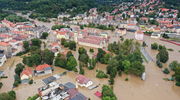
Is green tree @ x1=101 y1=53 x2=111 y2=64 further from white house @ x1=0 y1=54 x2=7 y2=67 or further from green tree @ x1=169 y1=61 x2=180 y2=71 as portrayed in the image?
white house @ x1=0 y1=54 x2=7 y2=67

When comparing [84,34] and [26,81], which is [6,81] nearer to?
[26,81]

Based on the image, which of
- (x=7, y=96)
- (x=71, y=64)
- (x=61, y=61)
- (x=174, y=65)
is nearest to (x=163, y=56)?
(x=174, y=65)

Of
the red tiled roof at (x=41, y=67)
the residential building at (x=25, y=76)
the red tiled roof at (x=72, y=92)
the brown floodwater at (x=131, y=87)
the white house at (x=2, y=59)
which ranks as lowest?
the brown floodwater at (x=131, y=87)

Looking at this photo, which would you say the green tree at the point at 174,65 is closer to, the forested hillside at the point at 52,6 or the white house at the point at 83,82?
the white house at the point at 83,82

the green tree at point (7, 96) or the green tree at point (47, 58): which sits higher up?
the green tree at point (47, 58)

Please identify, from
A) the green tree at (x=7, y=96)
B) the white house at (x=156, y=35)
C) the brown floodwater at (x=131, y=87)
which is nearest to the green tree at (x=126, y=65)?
the brown floodwater at (x=131, y=87)

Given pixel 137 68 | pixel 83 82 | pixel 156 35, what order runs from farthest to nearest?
pixel 156 35, pixel 137 68, pixel 83 82

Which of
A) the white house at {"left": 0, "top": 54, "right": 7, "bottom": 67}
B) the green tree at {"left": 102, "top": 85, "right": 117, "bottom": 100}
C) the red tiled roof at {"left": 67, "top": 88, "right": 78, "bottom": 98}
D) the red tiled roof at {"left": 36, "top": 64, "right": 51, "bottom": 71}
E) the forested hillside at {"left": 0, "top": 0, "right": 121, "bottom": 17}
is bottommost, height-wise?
the red tiled roof at {"left": 67, "top": 88, "right": 78, "bottom": 98}

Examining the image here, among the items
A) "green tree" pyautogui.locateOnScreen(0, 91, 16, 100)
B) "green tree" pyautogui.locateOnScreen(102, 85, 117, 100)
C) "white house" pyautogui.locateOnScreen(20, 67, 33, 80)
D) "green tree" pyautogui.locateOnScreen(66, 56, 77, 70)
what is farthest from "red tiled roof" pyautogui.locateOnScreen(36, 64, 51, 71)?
"green tree" pyautogui.locateOnScreen(102, 85, 117, 100)

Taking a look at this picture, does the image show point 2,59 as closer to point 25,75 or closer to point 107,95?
point 25,75

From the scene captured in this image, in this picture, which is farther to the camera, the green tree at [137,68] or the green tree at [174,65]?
the green tree at [174,65]

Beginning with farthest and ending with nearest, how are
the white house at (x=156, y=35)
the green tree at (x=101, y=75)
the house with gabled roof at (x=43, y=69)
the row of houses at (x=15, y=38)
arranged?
1. the white house at (x=156, y=35)
2. the row of houses at (x=15, y=38)
3. the house with gabled roof at (x=43, y=69)
4. the green tree at (x=101, y=75)
